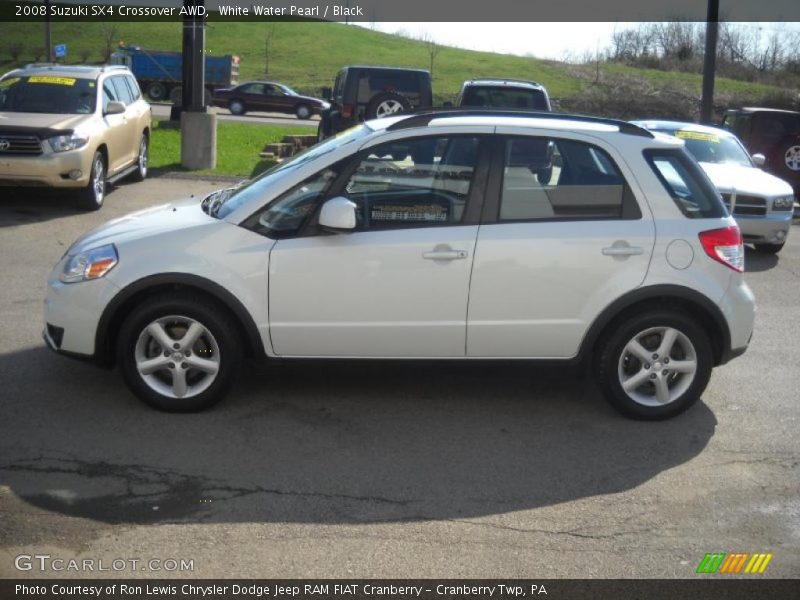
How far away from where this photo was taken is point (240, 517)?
4.67 meters

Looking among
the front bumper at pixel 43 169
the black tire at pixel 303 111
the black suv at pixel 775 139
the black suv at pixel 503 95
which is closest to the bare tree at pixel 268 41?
the black tire at pixel 303 111

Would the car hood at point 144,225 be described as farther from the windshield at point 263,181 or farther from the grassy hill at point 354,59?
the grassy hill at point 354,59

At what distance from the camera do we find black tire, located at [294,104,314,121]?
1676 inches

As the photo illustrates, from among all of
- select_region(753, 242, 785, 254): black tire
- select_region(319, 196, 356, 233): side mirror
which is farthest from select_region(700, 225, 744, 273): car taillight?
select_region(753, 242, 785, 254): black tire

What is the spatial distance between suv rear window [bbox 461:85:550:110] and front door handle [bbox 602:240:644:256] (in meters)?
10.9

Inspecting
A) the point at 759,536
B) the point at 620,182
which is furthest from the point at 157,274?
the point at 759,536

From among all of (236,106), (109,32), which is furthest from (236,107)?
(109,32)

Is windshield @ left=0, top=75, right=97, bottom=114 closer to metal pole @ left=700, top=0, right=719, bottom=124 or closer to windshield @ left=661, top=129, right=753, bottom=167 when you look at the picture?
windshield @ left=661, top=129, right=753, bottom=167

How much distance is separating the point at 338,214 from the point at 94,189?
322 inches

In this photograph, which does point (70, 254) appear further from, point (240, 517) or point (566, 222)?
point (566, 222)

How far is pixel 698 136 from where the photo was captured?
13828mm

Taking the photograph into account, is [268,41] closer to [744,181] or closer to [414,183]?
[744,181]

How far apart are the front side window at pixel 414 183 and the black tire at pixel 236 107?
1505 inches

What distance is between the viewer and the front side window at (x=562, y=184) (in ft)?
19.8
